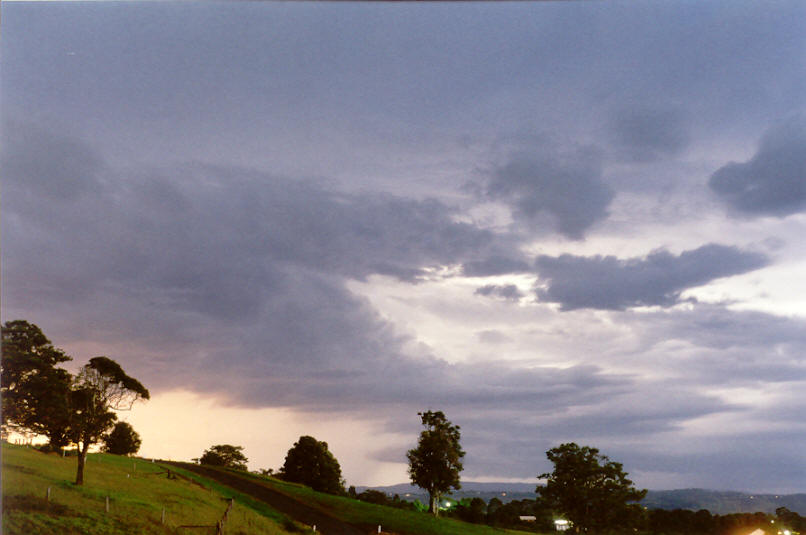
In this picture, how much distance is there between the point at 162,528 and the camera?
20.5m

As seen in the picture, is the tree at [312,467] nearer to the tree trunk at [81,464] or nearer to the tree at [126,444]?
the tree at [126,444]

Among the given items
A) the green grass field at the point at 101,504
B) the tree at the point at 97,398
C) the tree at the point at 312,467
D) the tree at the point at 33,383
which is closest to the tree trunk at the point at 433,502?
the tree at the point at 312,467

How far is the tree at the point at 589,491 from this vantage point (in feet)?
134

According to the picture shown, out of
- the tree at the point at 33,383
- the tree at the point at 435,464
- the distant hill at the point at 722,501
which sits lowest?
the distant hill at the point at 722,501

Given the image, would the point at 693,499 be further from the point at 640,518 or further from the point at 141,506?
the point at 141,506

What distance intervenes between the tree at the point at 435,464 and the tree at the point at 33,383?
2426cm

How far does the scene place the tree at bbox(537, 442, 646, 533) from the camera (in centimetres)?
4097

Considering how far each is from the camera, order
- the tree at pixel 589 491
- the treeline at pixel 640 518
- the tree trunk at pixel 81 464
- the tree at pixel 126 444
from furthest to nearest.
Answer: the tree at pixel 126 444 → the treeline at pixel 640 518 → the tree at pixel 589 491 → the tree trunk at pixel 81 464

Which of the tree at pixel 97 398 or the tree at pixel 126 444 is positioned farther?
the tree at pixel 126 444

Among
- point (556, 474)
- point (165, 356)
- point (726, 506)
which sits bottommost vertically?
point (726, 506)

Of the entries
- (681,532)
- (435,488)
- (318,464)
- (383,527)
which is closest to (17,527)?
(383,527)

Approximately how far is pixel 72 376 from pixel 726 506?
77.2m

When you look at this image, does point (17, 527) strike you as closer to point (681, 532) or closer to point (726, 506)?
point (681, 532)

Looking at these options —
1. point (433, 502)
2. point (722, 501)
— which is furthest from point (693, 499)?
point (433, 502)
